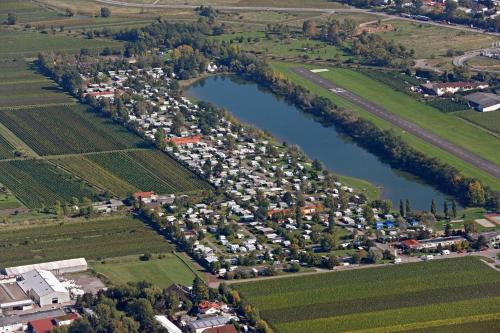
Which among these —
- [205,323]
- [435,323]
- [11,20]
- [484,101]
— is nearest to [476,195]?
[435,323]

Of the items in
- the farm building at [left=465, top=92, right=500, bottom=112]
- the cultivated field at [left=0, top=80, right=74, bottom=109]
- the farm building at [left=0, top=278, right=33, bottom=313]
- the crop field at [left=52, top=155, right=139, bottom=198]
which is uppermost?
the farm building at [left=0, top=278, right=33, bottom=313]

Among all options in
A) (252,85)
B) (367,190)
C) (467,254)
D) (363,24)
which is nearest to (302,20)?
(363,24)

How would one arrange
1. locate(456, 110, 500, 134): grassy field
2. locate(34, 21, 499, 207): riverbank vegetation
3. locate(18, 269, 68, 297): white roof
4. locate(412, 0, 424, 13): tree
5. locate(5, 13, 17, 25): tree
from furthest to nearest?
locate(412, 0, 424, 13): tree < locate(5, 13, 17, 25): tree < locate(456, 110, 500, 134): grassy field < locate(34, 21, 499, 207): riverbank vegetation < locate(18, 269, 68, 297): white roof

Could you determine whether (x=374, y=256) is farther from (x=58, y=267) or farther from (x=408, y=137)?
(x=408, y=137)

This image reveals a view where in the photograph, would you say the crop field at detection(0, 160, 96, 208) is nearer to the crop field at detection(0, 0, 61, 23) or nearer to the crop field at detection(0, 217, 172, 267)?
the crop field at detection(0, 217, 172, 267)

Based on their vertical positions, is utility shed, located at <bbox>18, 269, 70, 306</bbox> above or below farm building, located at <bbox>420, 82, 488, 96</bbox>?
above

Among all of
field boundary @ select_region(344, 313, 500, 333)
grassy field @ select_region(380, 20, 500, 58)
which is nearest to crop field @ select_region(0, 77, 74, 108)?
grassy field @ select_region(380, 20, 500, 58)

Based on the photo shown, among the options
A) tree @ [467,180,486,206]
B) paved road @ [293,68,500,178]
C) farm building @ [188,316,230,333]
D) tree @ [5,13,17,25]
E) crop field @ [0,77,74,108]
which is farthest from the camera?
tree @ [5,13,17,25]
